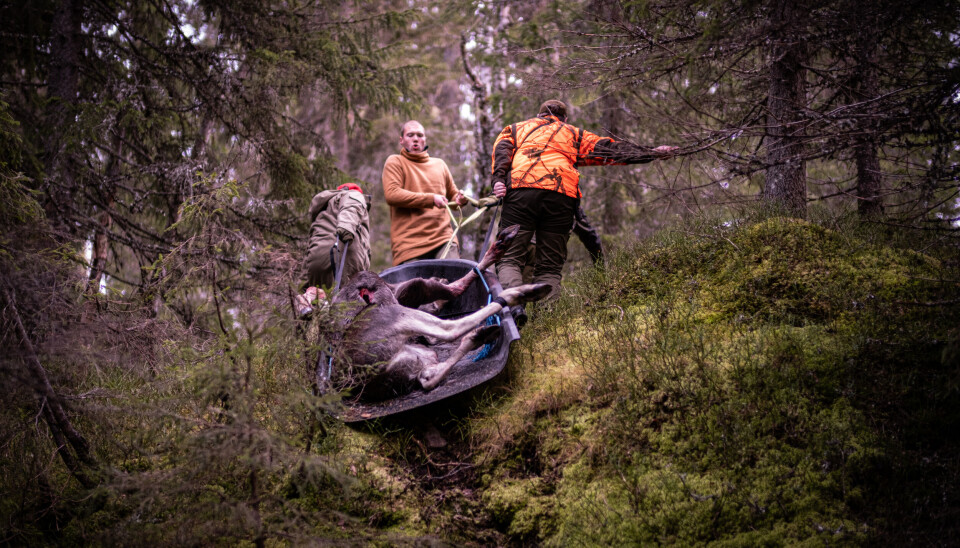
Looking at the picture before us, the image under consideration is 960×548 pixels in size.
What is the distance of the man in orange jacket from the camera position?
5.94m

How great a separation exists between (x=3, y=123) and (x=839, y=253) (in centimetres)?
→ 749

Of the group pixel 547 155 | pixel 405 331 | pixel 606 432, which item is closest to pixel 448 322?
pixel 405 331

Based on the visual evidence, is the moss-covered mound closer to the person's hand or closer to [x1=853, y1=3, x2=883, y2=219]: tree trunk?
[x1=853, y1=3, x2=883, y2=219]: tree trunk

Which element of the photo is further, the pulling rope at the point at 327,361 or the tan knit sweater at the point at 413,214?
the tan knit sweater at the point at 413,214

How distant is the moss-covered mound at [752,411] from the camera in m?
3.09

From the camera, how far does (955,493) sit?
112 inches

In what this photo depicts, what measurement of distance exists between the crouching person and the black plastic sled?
1.31 feet

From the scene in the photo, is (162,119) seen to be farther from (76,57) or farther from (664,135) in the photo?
(664,135)

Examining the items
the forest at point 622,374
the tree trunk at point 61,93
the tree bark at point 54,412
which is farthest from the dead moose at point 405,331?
the tree trunk at point 61,93

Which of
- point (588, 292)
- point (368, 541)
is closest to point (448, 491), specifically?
point (368, 541)

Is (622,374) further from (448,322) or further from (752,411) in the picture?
(448,322)

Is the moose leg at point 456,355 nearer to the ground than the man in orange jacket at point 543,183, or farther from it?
nearer to the ground

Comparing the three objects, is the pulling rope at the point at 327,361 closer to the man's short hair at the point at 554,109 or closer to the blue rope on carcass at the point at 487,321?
the blue rope on carcass at the point at 487,321

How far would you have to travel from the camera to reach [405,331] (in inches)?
191
